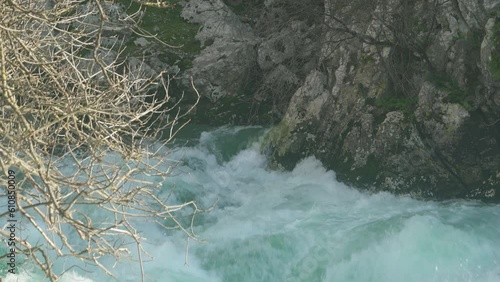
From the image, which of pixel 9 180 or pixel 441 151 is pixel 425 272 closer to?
pixel 441 151

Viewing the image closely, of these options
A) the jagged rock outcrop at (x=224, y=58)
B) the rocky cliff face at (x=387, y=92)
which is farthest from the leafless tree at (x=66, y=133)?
the jagged rock outcrop at (x=224, y=58)

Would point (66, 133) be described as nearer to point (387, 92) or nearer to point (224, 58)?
point (387, 92)

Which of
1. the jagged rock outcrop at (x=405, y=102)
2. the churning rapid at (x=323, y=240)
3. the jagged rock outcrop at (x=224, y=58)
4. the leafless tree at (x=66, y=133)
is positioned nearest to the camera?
the leafless tree at (x=66, y=133)

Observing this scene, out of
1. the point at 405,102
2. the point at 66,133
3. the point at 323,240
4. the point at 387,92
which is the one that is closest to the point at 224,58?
the point at 387,92

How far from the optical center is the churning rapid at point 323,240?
6602mm

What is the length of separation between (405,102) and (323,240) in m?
2.22

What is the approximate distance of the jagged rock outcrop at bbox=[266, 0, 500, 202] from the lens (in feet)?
25.3

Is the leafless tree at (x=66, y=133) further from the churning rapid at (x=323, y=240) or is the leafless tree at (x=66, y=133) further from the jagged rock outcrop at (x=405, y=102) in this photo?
the jagged rock outcrop at (x=405, y=102)

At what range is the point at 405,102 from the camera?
27.5 ft

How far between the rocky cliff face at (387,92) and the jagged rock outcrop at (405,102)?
0.01m

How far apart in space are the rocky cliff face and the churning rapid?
0.36 m

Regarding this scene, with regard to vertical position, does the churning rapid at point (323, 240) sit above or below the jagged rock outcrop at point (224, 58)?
below

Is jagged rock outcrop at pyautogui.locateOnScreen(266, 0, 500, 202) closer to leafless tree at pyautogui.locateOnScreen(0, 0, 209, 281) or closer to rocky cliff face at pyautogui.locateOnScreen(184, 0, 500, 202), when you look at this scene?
rocky cliff face at pyautogui.locateOnScreen(184, 0, 500, 202)

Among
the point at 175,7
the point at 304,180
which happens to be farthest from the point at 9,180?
Result: the point at 175,7
